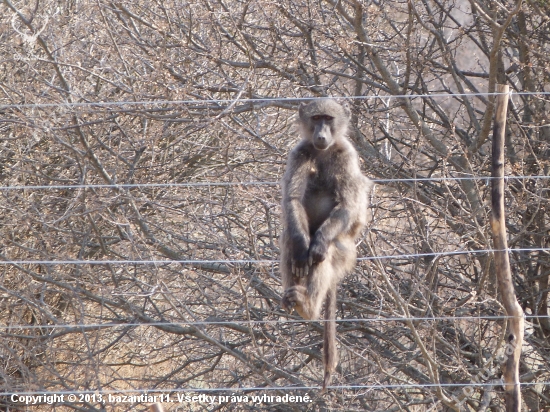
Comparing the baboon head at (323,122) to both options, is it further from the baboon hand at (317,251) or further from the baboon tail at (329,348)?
the baboon tail at (329,348)

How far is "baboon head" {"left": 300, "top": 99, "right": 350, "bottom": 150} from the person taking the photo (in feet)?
14.6

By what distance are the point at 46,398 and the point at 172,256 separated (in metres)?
1.70

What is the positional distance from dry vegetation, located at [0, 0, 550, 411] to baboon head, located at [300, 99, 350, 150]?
3.60 ft

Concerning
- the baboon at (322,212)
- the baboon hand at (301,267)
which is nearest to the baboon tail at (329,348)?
the baboon at (322,212)

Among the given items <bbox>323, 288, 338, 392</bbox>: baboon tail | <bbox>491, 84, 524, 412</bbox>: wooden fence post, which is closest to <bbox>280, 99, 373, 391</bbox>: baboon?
<bbox>323, 288, 338, 392</bbox>: baboon tail

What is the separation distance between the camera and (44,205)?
749 centimetres

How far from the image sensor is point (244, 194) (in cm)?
570

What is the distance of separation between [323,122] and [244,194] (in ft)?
4.41

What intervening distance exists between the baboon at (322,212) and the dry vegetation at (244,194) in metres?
0.97

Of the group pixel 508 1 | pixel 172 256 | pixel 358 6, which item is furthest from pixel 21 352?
pixel 508 1

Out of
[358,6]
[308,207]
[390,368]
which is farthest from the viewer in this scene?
[390,368]

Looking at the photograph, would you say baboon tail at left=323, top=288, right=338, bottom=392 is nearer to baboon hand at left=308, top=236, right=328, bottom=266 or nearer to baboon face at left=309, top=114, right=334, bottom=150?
baboon hand at left=308, top=236, right=328, bottom=266

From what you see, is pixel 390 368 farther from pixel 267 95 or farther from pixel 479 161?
pixel 267 95

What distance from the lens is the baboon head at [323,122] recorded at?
4.45 metres
